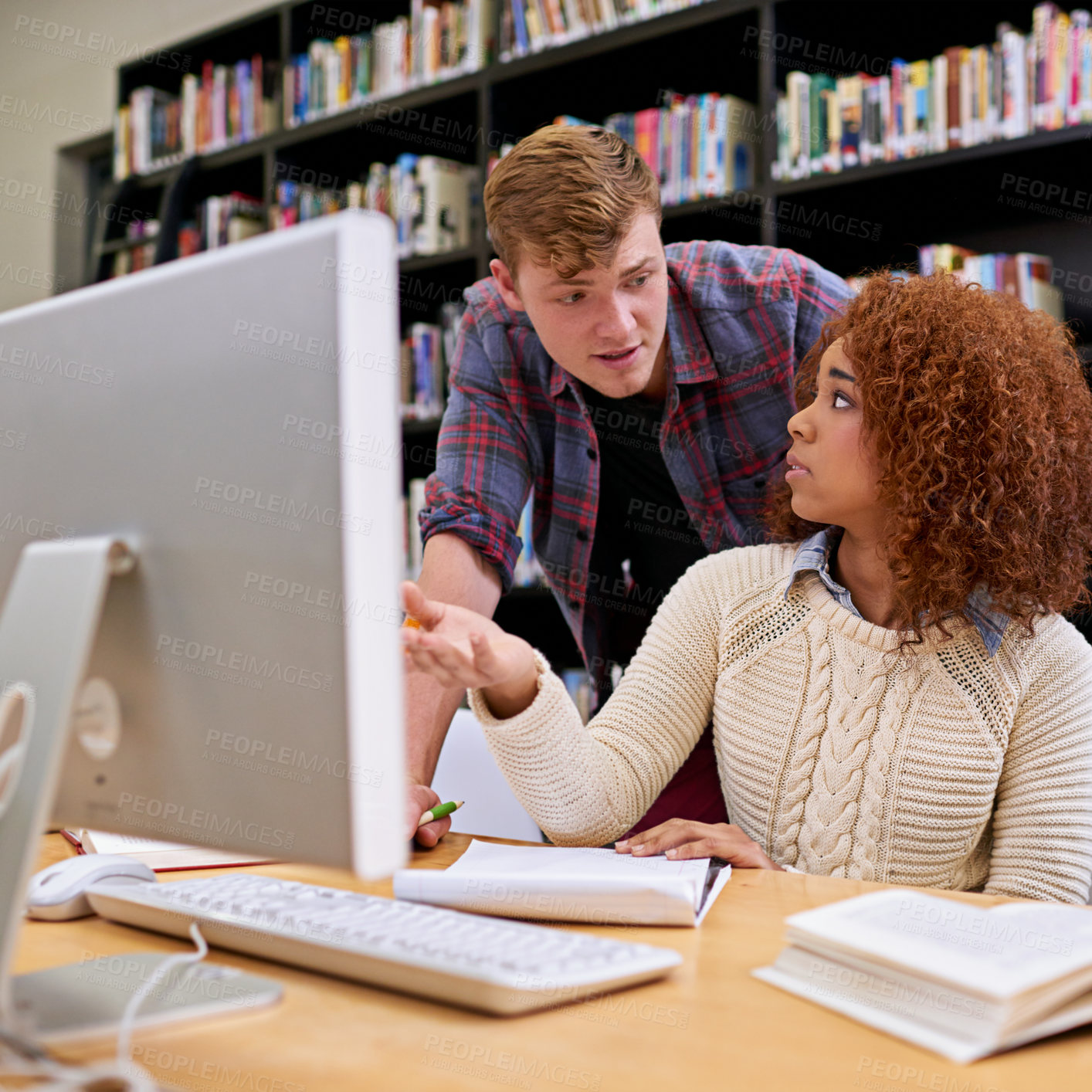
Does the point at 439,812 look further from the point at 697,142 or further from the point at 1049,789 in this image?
the point at 697,142

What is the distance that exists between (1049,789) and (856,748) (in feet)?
0.66

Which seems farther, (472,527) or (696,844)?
(472,527)

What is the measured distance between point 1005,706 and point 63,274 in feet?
12.7

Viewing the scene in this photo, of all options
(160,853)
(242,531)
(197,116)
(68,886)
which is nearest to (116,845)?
(160,853)

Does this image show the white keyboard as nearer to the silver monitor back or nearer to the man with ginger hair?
the silver monitor back

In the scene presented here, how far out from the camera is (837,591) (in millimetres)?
1307

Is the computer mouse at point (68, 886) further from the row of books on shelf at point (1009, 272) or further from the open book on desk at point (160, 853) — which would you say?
the row of books on shelf at point (1009, 272)

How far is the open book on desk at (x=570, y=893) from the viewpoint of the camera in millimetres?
827

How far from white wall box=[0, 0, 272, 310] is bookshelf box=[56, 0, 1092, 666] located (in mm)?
1008

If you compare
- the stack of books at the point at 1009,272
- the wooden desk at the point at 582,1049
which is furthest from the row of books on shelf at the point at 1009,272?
the wooden desk at the point at 582,1049

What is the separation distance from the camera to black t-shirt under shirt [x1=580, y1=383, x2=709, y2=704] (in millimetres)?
1818

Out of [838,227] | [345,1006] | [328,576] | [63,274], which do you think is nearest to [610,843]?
[345,1006]

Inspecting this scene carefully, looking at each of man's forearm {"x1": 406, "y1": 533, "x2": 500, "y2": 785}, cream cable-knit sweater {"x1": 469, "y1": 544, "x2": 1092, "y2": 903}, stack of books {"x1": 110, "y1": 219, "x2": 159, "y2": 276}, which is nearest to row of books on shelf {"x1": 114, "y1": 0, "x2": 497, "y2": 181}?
stack of books {"x1": 110, "y1": 219, "x2": 159, "y2": 276}

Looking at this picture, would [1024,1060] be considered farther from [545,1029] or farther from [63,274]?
[63,274]
